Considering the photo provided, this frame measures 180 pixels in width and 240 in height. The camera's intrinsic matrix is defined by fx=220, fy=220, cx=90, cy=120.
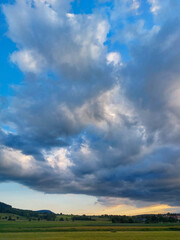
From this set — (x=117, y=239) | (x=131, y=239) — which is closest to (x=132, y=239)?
(x=131, y=239)

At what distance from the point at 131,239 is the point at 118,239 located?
3.73m

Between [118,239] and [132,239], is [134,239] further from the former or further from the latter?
[118,239]

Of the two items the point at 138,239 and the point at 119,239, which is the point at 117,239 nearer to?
the point at 119,239

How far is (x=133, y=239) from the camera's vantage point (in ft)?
209

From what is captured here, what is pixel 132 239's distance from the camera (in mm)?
63469

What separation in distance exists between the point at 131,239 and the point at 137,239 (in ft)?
5.65

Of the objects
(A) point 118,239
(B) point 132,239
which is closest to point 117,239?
(A) point 118,239

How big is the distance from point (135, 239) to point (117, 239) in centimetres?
526

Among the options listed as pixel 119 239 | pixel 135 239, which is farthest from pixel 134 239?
pixel 119 239

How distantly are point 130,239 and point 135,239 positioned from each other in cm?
161

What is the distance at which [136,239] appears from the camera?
209ft

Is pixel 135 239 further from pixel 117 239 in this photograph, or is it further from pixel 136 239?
pixel 117 239

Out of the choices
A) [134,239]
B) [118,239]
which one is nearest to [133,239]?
[134,239]

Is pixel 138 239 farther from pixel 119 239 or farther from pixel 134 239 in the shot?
pixel 119 239
